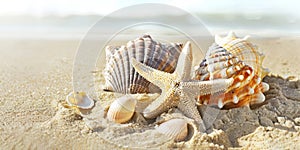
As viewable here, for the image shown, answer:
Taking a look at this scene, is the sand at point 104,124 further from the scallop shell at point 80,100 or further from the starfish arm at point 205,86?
the starfish arm at point 205,86

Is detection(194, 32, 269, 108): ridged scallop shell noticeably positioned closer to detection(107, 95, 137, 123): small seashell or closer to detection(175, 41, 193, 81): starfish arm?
detection(175, 41, 193, 81): starfish arm

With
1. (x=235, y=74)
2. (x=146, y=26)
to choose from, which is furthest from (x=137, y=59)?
(x=146, y=26)

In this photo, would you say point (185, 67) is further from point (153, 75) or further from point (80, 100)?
point (80, 100)

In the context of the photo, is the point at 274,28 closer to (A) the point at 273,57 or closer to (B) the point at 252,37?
(B) the point at 252,37

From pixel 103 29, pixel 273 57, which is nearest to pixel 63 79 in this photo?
pixel 103 29

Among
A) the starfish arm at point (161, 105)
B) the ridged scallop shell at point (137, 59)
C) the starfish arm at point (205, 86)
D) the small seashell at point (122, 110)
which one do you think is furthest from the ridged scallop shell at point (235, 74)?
the small seashell at point (122, 110)

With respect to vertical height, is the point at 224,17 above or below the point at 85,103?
above
